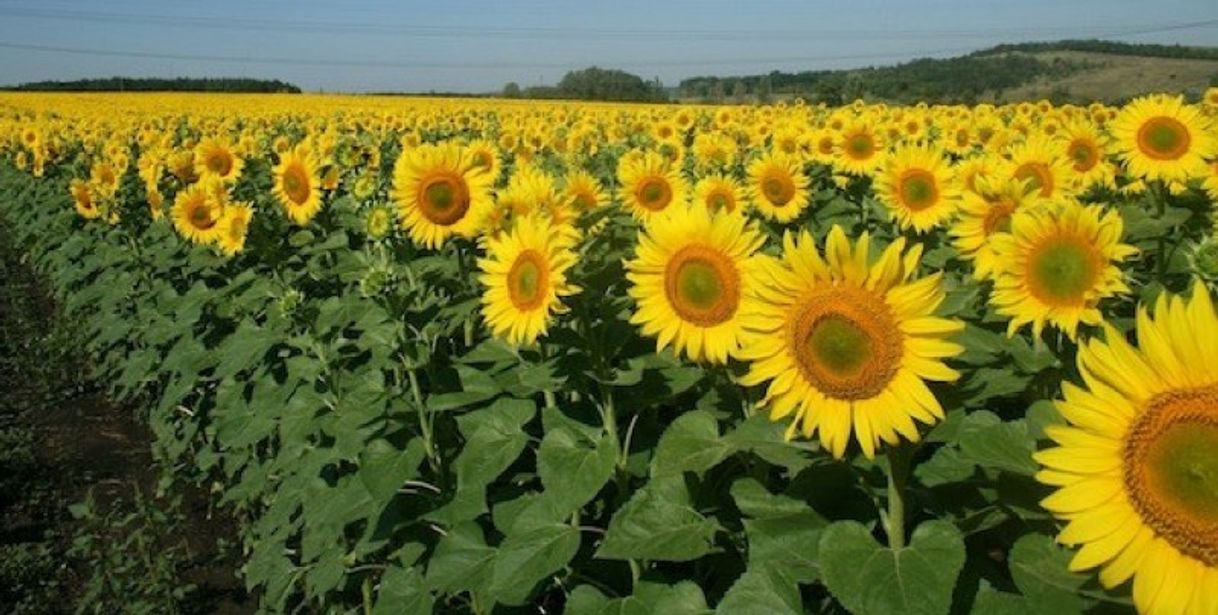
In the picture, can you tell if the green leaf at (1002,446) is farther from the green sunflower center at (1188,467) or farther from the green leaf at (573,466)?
the green leaf at (573,466)

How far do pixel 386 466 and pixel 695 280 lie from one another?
1.35 metres

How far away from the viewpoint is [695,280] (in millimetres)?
2525

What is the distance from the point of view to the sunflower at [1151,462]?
56.9 inches

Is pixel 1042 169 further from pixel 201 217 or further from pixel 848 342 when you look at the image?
pixel 201 217

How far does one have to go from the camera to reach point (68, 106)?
3481cm

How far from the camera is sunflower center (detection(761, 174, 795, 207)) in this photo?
597 cm

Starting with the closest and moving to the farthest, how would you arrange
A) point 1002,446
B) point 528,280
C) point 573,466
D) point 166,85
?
point 1002,446 → point 573,466 → point 528,280 → point 166,85

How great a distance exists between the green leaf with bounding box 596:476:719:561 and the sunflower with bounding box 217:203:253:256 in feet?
10.9

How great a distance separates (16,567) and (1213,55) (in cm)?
5503

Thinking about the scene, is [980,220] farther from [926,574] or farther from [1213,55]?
[1213,55]

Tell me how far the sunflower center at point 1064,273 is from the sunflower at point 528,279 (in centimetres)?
125

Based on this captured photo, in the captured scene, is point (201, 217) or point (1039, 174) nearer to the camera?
point (1039, 174)

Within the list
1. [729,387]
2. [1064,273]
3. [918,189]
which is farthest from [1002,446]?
[918,189]

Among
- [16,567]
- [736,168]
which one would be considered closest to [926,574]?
[16,567]
